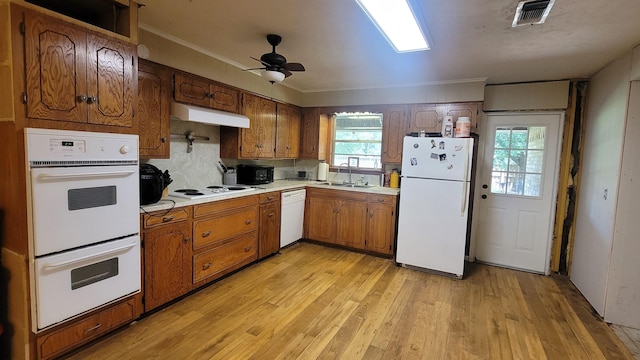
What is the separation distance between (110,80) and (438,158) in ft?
10.3

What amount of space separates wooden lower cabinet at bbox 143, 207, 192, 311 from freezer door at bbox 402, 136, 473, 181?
2475 mm

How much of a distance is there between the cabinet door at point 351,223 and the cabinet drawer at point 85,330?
8.63 feet

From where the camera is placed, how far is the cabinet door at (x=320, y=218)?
440cm

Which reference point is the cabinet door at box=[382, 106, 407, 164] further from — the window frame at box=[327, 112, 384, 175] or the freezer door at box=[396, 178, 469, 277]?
the freezer door at box=[396, 178, 469, 277]

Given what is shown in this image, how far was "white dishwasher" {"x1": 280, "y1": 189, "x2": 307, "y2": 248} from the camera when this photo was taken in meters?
4.13

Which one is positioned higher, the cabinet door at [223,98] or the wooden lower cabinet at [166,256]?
the cabinet door at [223,98]

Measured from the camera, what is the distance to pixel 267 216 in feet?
12.5

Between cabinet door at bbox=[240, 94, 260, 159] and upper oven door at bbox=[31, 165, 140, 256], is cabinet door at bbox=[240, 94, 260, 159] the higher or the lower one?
the higher one

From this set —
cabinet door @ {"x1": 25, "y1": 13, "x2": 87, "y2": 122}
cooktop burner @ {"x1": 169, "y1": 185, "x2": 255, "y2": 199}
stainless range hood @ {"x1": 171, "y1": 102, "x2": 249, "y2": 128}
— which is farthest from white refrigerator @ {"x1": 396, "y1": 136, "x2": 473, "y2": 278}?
cabinet door @ {"x1": 25, "y1": 13, "x2": 87, "y2": 122}

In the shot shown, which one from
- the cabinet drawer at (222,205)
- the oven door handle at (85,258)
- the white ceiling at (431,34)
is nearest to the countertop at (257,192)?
the cabinet drawer at (222,205)

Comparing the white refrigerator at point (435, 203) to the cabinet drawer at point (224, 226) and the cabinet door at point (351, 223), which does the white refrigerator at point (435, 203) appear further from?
the cabinet drawer at point (224, 226)

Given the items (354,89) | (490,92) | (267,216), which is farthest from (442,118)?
(267,216)

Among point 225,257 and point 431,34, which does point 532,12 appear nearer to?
point 431,34

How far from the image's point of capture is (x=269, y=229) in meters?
3.86
